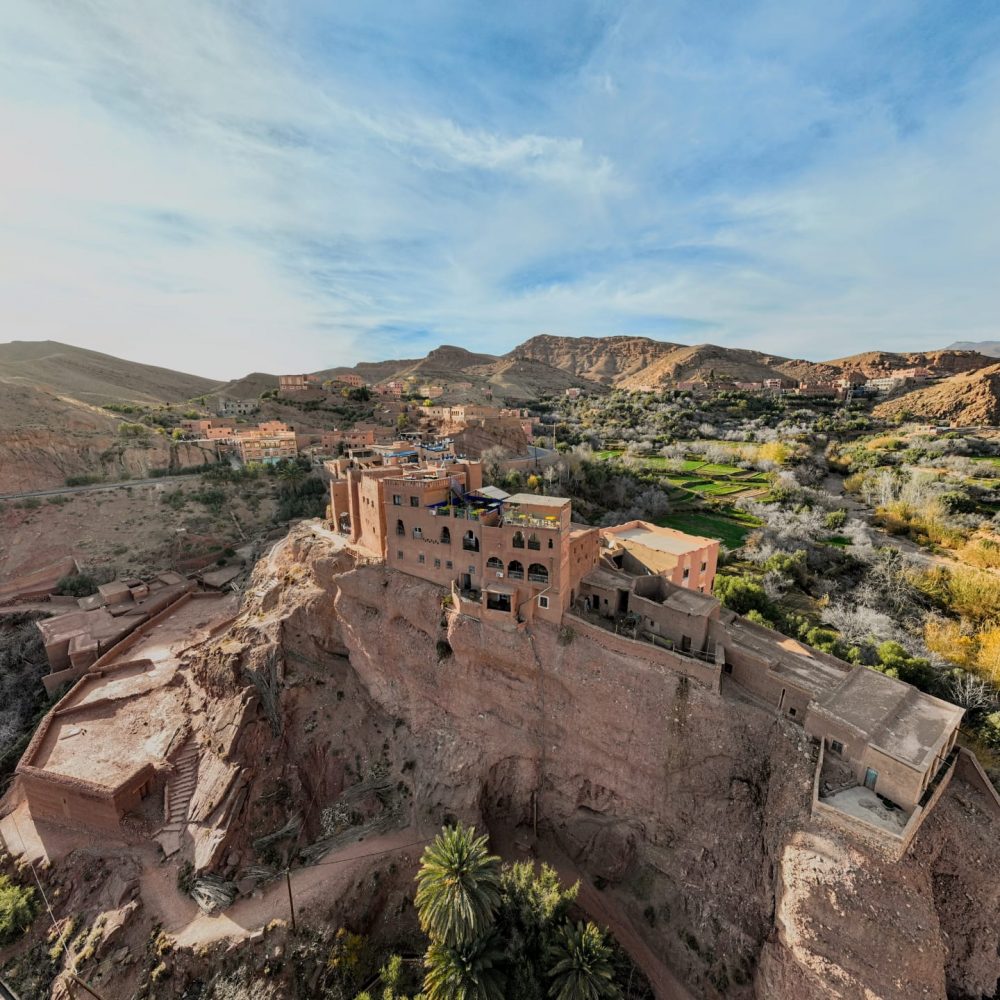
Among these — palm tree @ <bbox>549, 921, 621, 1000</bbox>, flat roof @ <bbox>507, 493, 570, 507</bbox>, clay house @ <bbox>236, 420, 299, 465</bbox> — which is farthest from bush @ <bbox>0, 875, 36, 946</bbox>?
clay house @ <bbox>236, 420, 299, 465</bbox>

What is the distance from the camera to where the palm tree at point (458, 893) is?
57.4 ft

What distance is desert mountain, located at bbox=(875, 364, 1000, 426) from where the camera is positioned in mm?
76156

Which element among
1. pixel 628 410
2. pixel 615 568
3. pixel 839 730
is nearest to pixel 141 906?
pixel 615 568

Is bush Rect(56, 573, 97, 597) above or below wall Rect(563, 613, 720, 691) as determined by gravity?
below

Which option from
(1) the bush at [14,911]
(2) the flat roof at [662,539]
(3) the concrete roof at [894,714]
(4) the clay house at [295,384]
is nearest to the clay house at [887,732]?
(3) the concrete roof at [894,714]

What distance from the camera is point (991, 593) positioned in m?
33.0

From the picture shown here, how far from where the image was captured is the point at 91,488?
56.9 meters

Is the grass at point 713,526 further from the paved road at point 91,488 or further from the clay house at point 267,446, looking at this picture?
the paved road at point 91,488

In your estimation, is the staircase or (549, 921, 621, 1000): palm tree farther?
the staircase

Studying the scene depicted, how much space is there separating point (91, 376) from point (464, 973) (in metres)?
137

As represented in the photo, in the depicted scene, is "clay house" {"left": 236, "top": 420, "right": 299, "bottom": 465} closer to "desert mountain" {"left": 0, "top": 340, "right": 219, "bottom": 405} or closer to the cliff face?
"desert mountain" {"left": 0, "top": 340, "right": 219, "bottom": 405}

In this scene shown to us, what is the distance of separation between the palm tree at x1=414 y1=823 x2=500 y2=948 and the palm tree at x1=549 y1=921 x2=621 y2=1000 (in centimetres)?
285

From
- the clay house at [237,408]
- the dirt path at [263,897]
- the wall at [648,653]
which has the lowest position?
the dirt path at [263,897]

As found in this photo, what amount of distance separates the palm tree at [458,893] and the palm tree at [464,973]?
284 millimetres
